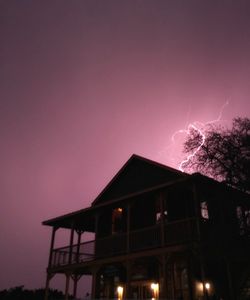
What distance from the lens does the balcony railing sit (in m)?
16.9

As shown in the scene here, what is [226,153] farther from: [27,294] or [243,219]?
[27,294]

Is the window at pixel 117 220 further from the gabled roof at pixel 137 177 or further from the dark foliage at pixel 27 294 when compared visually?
the dark foliage at pixel 27 294

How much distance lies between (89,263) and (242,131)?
13827mm

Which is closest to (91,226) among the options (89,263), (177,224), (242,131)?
(89,263)

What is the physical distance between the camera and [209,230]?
55.9 feet

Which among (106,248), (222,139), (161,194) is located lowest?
(106,248)

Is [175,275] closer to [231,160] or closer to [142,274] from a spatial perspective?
[142,274]

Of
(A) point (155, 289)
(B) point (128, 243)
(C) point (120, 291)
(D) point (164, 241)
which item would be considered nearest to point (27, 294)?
(C) point (120, 291)

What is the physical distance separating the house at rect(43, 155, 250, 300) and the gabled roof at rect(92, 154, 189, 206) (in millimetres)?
64

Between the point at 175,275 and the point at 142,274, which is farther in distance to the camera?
the point at 142,274

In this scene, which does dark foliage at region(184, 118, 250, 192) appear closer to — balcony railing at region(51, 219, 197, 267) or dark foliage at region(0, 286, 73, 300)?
balcony railing at region(51, 219, 197, 267)

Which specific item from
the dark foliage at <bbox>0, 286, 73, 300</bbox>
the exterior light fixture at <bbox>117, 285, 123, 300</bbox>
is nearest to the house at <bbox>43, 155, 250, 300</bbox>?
the exterior light fixture at <bbox>117, 285, 123, 300</bbox>

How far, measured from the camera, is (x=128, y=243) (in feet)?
62.4

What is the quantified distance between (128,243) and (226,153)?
33.5 feet
